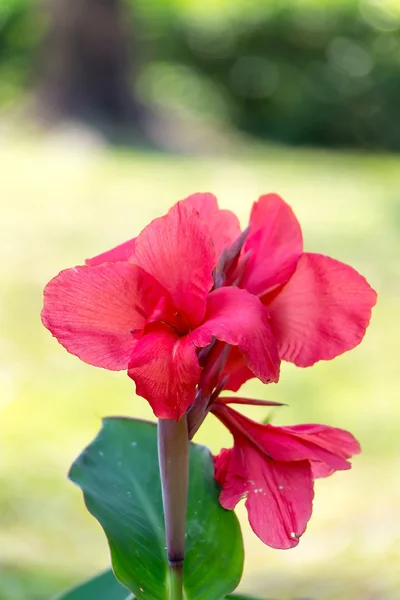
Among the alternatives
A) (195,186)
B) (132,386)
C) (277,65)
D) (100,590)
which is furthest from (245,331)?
(277,65)

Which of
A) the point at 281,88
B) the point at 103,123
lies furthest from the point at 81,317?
the point at 281,88

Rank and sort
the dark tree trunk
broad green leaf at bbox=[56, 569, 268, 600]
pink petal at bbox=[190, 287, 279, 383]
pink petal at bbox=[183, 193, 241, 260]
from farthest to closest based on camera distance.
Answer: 1. the dark tree trunk
2. broad green leaf at bbox=[56, 569, 268, 600]
3. pink petal at bbox=[183, 193, 241, 260]
4. pink petal at bbox=[190, 287, 279, 383]

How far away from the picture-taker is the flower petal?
21.8 inches

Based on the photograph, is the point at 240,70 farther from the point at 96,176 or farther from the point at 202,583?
the point at 202,583

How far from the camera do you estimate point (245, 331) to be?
0.49 metres

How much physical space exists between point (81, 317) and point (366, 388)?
2412 millimetres

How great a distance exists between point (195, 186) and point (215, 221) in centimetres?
486

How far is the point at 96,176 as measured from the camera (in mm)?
5504

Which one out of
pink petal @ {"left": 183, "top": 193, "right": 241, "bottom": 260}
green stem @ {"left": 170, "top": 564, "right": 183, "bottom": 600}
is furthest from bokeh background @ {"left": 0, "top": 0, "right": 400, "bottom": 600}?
pink petal @ {"left": 183, "top": 193, "right": 241, "bottom": 260}

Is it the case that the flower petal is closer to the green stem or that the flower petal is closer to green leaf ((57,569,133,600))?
the green stem

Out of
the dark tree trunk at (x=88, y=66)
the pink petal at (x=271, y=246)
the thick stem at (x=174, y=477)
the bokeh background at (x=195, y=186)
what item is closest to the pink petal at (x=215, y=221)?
the pink petal at (x=271, y=246)

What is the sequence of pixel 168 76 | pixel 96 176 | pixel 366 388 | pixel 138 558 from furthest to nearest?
pixel 168 76
pixel 96 176
pixel 366 388
pixel 138 558

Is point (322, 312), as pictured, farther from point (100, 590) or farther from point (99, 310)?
point (100, 590)

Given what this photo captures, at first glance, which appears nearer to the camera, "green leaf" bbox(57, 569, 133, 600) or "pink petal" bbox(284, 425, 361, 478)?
"pink petal" bbox(284, 425, 361, 478)
